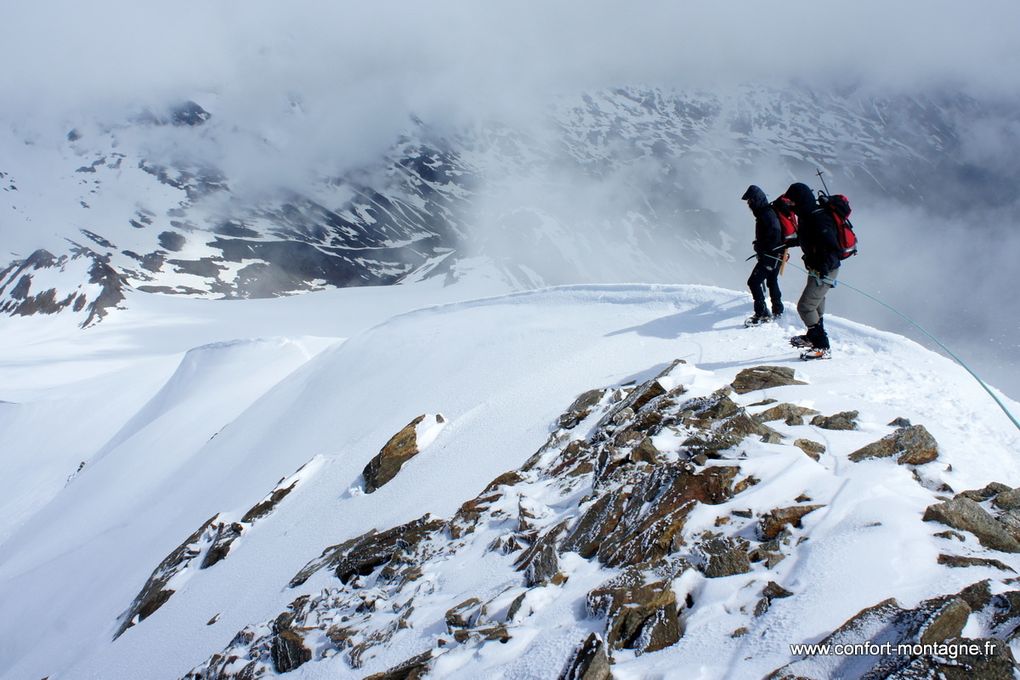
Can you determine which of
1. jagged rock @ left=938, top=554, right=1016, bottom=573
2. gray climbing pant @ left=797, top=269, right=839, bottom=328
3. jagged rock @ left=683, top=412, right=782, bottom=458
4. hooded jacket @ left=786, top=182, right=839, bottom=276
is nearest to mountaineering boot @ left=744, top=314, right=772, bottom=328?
gray climbing pant @ left=797, top=269, right=839, bottom=328

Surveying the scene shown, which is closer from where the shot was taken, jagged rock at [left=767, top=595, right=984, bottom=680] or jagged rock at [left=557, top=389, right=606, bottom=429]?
jagged rock at [left=767, top=595, right=984, bottom=680]

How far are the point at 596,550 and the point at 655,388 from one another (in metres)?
2.82

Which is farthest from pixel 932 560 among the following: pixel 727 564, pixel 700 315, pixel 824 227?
pixel 700 315

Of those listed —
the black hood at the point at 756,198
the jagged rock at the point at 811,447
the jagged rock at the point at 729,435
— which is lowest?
the jagged rock at the point at 729,435

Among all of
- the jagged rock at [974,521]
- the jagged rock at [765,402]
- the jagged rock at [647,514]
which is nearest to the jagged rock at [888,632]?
the jagged rock at [974,521]

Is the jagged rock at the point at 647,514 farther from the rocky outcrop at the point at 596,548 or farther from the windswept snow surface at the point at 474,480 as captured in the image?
the windswept snow surface at the point at 474,480

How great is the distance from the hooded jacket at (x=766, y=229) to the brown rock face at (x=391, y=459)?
669 cm

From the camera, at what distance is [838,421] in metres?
5.75

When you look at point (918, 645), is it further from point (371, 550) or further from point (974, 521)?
point (371, 550)

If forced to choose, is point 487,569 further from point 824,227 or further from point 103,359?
point 103,359

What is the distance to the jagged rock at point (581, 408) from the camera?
7914 mm

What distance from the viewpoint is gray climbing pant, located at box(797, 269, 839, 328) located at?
8.09m

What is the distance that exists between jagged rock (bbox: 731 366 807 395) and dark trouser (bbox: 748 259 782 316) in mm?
2935

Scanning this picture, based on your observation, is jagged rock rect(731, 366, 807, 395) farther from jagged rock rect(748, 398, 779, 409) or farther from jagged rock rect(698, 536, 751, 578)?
jagged rock rect(698, 536, 751, 578)
